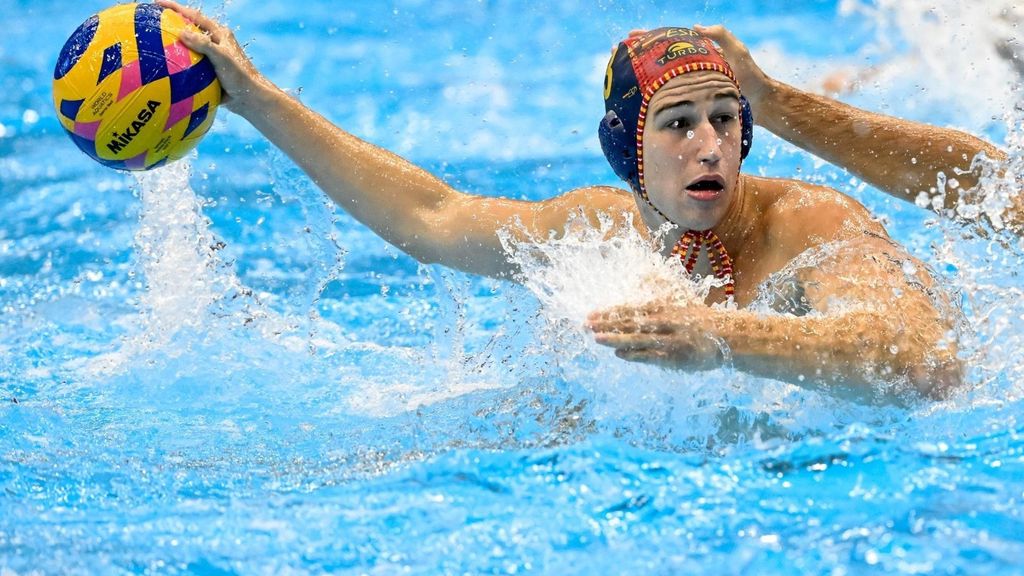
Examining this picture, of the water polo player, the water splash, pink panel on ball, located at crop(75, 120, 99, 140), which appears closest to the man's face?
the water polo player

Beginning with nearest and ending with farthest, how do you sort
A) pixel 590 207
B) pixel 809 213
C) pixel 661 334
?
pixel 661 334, pixel 809 213, pixel 590 207

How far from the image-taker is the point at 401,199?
3283mm

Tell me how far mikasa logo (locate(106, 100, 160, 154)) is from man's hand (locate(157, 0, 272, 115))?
7.5 inches

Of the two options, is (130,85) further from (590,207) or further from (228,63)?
(590,207)

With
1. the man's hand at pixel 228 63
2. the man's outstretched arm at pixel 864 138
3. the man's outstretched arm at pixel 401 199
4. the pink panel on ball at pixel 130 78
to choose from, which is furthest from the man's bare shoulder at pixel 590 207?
the pink panel on ball at pixel 130 78

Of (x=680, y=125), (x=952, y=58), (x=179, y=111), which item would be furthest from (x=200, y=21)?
(x=952, y=58)

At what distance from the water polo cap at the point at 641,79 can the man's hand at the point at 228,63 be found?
903 mm

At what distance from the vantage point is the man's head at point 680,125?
2.79m

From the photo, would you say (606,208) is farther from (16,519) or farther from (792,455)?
(16,519)

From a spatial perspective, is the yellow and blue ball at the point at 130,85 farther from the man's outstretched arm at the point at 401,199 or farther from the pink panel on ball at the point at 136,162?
the man's outstretched arm at the point at 401,199

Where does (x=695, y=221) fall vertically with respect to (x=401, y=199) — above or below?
below

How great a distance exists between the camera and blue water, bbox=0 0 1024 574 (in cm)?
254

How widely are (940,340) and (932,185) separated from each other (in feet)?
2.88

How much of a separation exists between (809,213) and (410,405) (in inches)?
49.4
